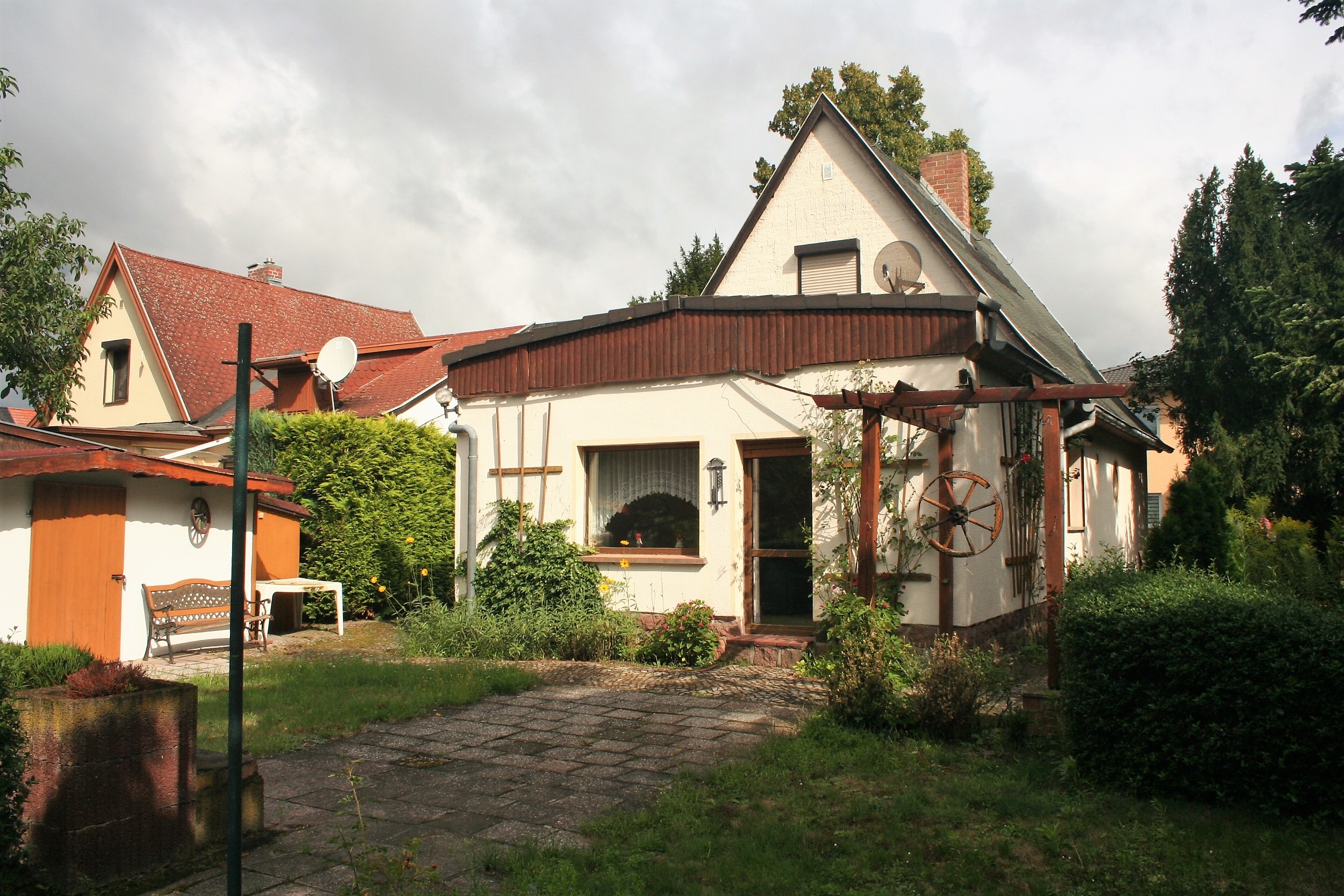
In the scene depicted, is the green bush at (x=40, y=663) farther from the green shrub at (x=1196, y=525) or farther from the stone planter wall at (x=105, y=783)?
the green shrub at (x=1196, y=525)

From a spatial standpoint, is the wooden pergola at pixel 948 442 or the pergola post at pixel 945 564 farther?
the pergola post at pixel 945 564

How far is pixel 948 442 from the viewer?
30.8 ft

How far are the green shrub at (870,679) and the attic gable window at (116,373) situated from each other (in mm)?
20410

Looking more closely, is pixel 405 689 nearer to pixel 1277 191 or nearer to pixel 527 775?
Answer: pixel 527 775

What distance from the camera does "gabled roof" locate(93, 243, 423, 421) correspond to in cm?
2148

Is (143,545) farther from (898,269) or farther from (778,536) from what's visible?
(898,269)

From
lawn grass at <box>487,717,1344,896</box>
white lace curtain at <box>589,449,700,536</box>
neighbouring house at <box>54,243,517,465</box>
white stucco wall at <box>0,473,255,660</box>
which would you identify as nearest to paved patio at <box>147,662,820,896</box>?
lawn grass at <box>487,717,1344,896</box>

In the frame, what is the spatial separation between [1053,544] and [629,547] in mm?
5280

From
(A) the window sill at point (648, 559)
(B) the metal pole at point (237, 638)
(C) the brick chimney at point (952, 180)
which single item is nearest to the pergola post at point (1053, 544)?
(A) the window sill at point (648, 559)

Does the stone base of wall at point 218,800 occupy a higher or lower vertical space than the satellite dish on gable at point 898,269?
lower

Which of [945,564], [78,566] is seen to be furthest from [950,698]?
[78,566]

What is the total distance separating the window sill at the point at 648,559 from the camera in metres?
10.6

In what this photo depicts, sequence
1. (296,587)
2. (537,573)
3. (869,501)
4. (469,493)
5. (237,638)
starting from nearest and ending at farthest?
(237,638) < (869,501) < (537,573) < (469,493) < (296,587)

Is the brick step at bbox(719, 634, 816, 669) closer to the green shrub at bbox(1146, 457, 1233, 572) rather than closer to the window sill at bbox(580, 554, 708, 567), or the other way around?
the window sill at bbox(580, 554, 708, 567)
